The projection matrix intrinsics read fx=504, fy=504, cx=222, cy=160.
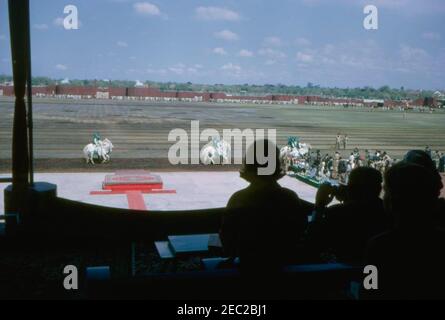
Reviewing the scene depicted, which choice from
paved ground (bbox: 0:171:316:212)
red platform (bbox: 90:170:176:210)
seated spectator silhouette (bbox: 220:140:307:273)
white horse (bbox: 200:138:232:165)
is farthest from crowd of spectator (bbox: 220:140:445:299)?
white horse (bbox: 200:138:232:165)

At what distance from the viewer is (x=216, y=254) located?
3.77 m

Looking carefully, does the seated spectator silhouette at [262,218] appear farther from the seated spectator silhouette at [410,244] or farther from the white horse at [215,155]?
the white horse at [215,155]

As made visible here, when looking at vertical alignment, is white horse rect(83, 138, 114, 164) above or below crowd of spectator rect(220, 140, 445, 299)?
below

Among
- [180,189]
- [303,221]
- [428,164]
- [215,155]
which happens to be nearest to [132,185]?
[180,189]

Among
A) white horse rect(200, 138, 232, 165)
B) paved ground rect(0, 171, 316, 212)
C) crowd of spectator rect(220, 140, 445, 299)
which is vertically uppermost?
crowd of spectator rect(220, 140, 445, 299)

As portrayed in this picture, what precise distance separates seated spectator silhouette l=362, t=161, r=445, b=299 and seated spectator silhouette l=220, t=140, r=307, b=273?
0.66 m

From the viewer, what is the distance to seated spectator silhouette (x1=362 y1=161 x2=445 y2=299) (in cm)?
166

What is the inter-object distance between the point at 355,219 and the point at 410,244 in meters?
0.80

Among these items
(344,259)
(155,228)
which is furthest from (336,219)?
(155,228)

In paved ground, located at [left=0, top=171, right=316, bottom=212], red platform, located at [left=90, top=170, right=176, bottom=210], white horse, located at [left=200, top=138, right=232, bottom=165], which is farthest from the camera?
white horse, located at [left=200, top=138, right=232, bottom=165]

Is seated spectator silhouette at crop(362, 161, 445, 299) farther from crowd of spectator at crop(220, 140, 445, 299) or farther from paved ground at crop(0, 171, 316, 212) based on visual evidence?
paved ground at crop(0, 171, 316, 212)

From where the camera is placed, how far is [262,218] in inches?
99.0

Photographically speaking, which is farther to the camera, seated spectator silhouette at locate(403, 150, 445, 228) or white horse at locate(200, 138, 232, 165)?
white horse at locate(200, 138, 232, 165)
